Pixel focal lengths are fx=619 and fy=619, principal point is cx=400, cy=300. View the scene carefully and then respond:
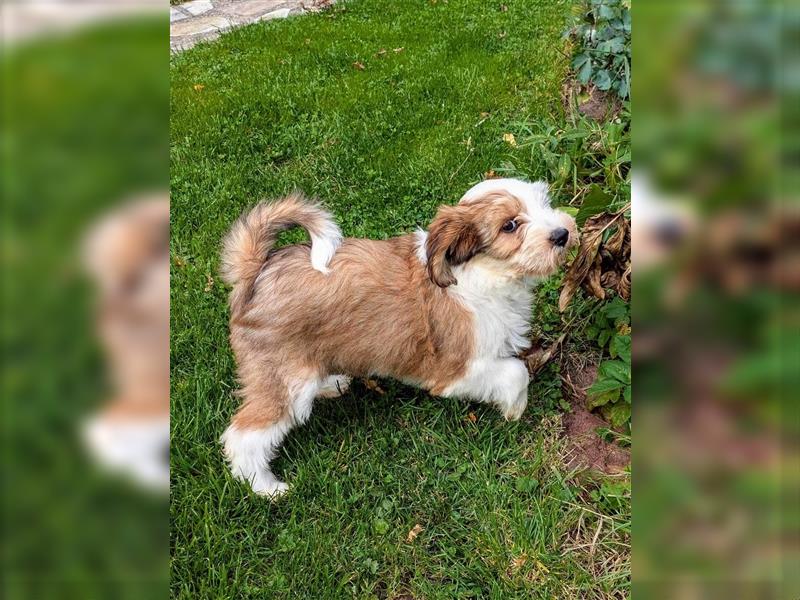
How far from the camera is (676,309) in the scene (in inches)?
24.2

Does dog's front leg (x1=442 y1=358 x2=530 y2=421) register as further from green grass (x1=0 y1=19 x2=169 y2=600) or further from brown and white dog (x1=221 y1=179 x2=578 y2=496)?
green grass (x1=0 y1=19 x2=169 y2=600)

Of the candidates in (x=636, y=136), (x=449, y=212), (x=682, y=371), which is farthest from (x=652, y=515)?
(x=449, y=212)

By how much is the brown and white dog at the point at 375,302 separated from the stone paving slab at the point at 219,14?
17.9 ft

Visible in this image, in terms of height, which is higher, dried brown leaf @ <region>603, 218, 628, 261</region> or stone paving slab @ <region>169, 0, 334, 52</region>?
stone paving slab @ <region>169, 0, 334, 52</region>

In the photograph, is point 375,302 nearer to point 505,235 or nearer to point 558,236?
point 505,235

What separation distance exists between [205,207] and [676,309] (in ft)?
14.2

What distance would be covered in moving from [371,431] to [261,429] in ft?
2.12

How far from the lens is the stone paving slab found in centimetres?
755

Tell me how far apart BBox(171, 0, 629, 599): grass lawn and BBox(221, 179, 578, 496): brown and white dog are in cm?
26

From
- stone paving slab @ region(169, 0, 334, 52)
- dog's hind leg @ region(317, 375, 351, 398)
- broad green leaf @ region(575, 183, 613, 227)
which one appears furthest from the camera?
stone paving slab @ region(169, 0, 334, 52)


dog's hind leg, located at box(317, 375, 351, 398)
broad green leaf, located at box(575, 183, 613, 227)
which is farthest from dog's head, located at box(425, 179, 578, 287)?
dog's hind leg, located at box(317, 375, 351, 398)

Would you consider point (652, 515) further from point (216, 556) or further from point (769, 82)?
point (216, 556)

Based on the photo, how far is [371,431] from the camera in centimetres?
323

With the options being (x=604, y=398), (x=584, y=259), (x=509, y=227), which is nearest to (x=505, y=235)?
(x=509, y=227)
